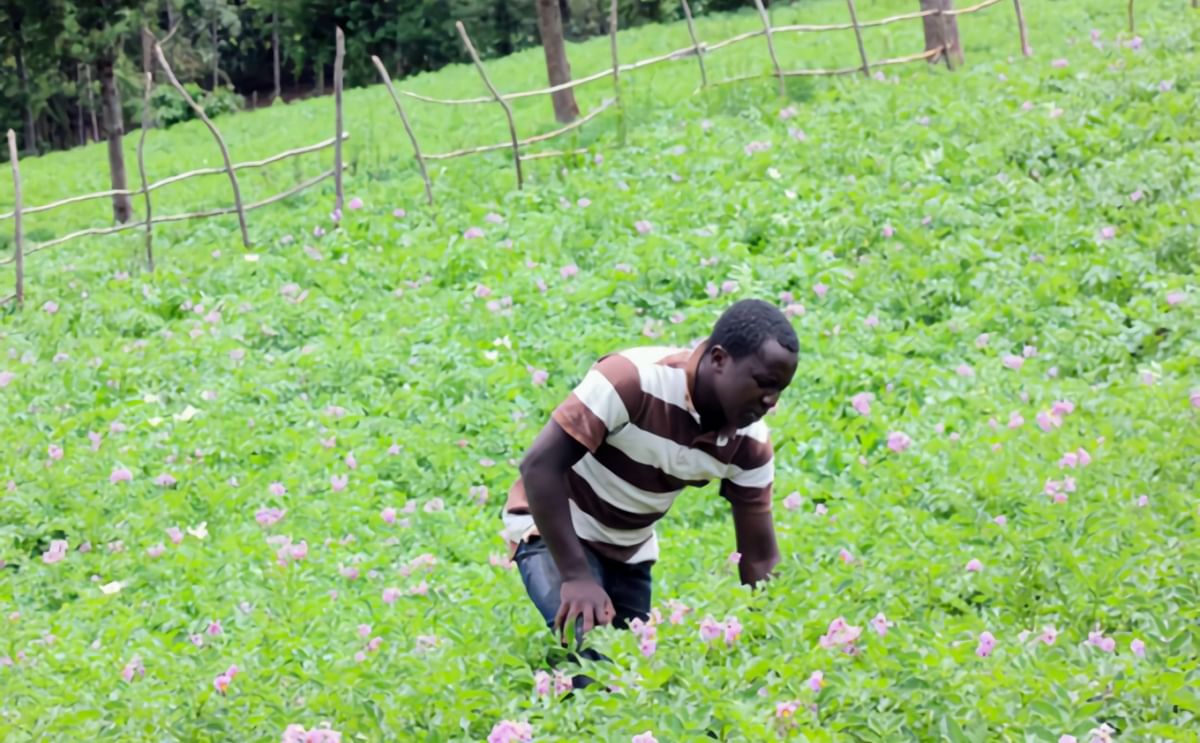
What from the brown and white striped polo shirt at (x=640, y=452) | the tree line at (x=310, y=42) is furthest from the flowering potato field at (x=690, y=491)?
the tree line at (x=310, y=42)

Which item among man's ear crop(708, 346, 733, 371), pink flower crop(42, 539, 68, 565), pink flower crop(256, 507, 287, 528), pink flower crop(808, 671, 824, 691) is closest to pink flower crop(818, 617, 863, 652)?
pink flower crop(808, 671, 824, 691)

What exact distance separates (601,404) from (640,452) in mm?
220

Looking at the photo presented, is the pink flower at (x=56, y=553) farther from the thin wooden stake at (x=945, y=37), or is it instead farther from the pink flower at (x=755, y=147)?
the thin wooden stake at (x=945, y=37)

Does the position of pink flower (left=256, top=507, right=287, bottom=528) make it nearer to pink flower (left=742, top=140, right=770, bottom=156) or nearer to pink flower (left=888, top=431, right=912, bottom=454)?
pink flower (left=888, top=431, right=912, bottom=454)

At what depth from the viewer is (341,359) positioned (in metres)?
7.52

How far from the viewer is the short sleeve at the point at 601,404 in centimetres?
305

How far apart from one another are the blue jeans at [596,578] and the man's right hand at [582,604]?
0.08m

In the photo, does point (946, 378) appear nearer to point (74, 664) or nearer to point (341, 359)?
point (341, 359)

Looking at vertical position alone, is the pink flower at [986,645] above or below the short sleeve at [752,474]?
below

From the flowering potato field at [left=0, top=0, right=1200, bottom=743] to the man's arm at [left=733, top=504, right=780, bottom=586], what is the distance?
0.35ft

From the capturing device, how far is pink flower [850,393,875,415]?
5.89 metres

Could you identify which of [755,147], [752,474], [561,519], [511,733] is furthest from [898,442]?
[755,147]

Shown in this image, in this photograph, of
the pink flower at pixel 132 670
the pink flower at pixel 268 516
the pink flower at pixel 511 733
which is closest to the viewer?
the pink flower at pixel 511 733

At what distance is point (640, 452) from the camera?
324 cm
